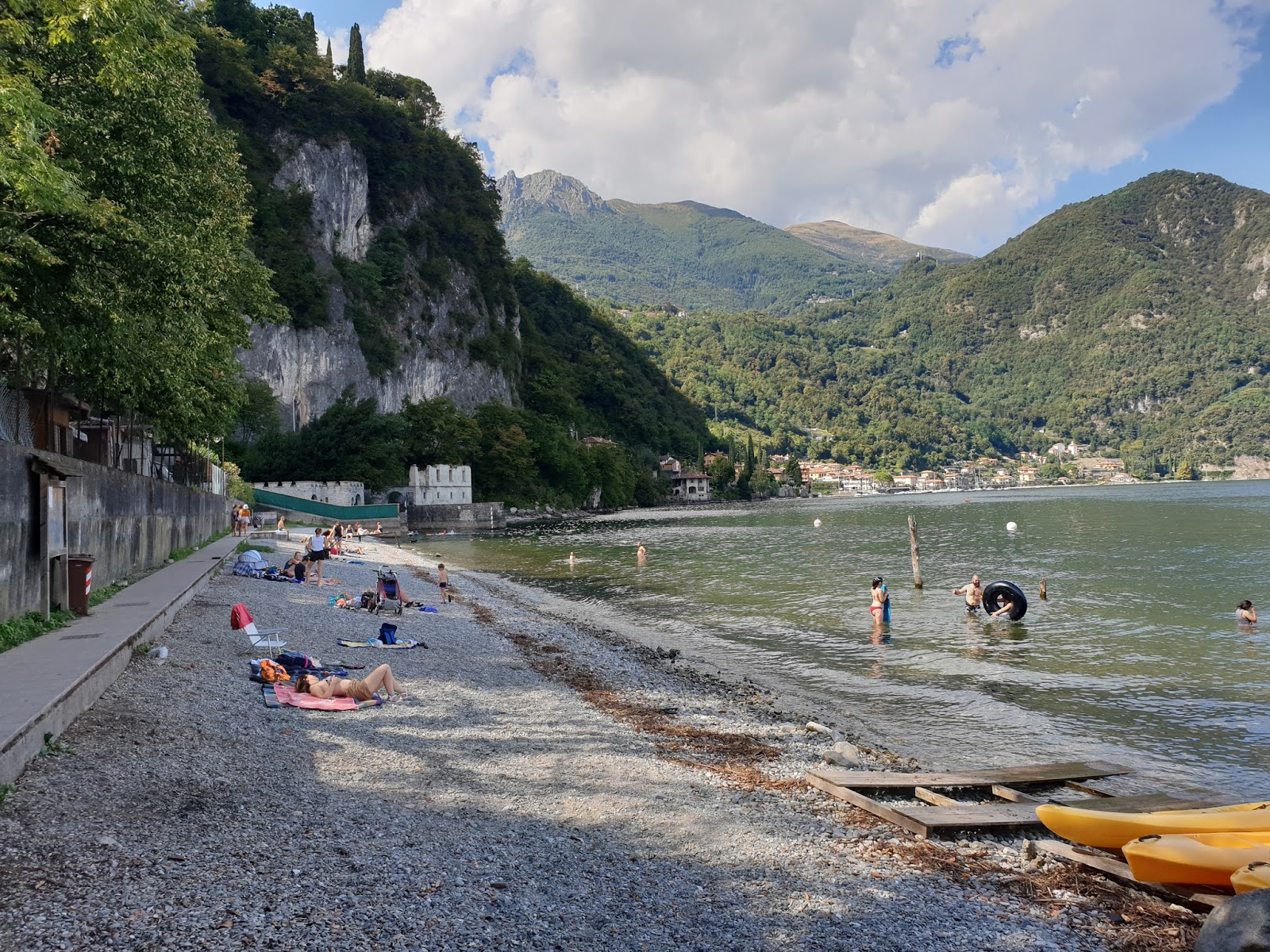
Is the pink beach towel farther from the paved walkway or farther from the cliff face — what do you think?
the cliff face

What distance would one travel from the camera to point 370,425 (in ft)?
254

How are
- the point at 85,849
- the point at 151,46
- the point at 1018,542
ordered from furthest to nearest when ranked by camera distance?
1. the point at 1018,542
2. the point at 151,46
3. the point at 85,849

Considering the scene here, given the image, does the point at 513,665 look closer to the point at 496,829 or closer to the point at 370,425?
the point at 496,829

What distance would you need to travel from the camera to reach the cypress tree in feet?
362

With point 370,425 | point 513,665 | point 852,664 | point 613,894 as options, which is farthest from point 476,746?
point 370,425

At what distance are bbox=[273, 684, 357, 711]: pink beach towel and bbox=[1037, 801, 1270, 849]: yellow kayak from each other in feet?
25.8

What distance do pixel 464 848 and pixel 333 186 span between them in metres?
99.7

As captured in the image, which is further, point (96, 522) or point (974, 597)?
point (974, 597)

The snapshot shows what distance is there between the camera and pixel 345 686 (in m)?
10.7

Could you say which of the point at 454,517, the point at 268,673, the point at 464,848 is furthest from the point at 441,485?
the point at 464,848

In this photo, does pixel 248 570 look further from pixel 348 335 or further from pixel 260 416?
pixel 348 335

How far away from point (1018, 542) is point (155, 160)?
51.8 metres

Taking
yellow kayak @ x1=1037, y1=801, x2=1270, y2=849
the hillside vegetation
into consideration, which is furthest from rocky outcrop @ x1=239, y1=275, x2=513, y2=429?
yellow kayak @ x1=1037, y1=801, x2=1270, y2=849

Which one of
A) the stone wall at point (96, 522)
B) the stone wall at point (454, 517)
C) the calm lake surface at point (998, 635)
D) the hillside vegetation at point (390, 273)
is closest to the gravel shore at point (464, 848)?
the stone wall at point (96, 522)
